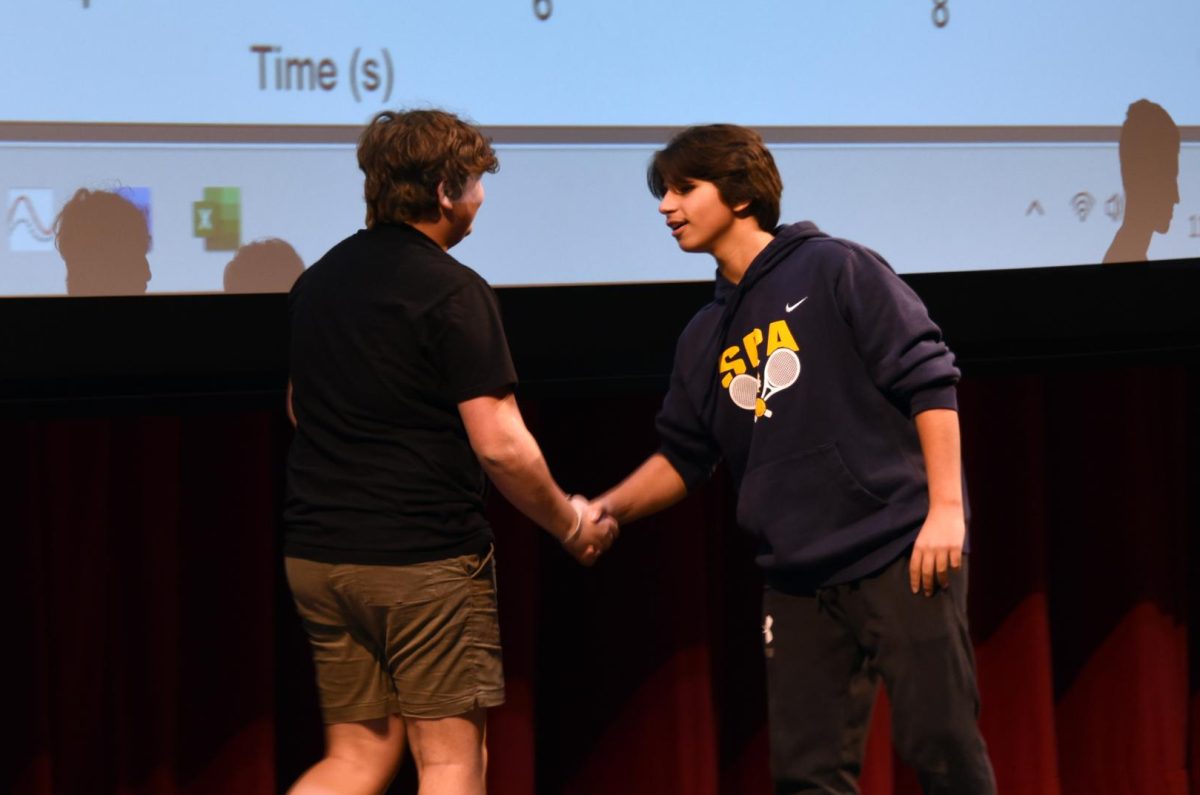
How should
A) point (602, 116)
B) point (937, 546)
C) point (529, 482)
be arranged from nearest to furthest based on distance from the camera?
1. point (937, 546)
2. point (529, 482)
3. point (602, 116)

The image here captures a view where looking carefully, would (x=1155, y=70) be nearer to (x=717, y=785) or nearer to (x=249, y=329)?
(x=717, y=785)

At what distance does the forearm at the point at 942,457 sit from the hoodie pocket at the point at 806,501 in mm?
75

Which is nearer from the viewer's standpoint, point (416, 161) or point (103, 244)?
point (416, 161)

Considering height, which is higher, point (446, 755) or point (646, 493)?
point (646, 493)

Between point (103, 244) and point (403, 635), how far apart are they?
787 millimetres

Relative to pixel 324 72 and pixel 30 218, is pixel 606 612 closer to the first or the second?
pixel 324 72

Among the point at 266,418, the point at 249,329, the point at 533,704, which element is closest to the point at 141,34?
the point at 249,329

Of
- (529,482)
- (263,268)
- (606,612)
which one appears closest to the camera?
(529,482)

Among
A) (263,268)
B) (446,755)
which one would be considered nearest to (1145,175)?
(263,268)

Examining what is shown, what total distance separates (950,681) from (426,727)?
67 cm

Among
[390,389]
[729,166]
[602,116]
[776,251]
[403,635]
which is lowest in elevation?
[403,635]

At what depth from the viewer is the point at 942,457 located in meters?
1.73

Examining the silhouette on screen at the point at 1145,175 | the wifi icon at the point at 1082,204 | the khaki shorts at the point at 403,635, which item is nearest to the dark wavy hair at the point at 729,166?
the khaki shorts at the point at 403,635

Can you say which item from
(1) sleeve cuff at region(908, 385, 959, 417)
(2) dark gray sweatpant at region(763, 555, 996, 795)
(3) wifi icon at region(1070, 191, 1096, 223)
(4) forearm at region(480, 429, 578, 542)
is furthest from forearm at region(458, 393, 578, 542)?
(3) wifi icon at region(1070, 191, 1096, 223)
